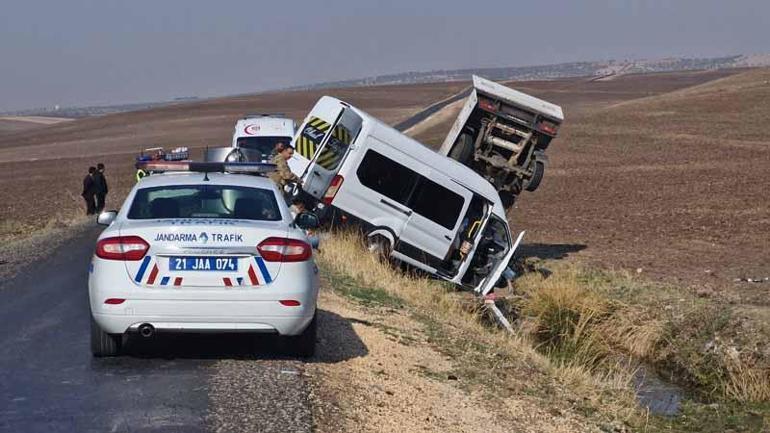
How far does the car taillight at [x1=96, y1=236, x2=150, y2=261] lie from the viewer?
31.6 ft

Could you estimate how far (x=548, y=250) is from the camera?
23.5 metres

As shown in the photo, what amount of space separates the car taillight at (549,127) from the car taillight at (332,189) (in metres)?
4.68

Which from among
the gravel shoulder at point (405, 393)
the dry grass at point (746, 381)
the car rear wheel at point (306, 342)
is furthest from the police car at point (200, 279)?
the dry grass at point (746, 381)

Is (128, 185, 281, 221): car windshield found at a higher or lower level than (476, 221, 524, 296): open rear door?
higher

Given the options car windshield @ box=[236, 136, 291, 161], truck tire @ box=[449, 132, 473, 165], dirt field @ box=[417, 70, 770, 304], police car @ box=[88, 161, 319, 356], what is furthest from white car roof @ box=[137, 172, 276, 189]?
car windshield @ box=[236, 136, 291, 161]

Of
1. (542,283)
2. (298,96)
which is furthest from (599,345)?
(298,96)

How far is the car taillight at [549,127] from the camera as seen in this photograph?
21797 millimetres

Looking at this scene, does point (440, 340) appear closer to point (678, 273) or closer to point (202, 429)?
point (202, 429)

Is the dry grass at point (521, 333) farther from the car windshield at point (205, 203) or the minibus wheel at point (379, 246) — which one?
the car windshield at point (205, 203)

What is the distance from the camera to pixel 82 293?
48.1 ft

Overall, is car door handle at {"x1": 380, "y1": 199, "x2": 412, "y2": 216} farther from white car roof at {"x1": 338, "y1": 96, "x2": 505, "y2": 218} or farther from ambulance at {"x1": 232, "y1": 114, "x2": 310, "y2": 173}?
ambulance at {"x1": 232, "y1": 114, "x2": 310, "y2": 173}

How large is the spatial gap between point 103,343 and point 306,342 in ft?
5.21

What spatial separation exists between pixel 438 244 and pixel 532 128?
3969 mm

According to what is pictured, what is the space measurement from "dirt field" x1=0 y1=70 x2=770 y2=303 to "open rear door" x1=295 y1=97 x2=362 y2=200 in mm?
5009
